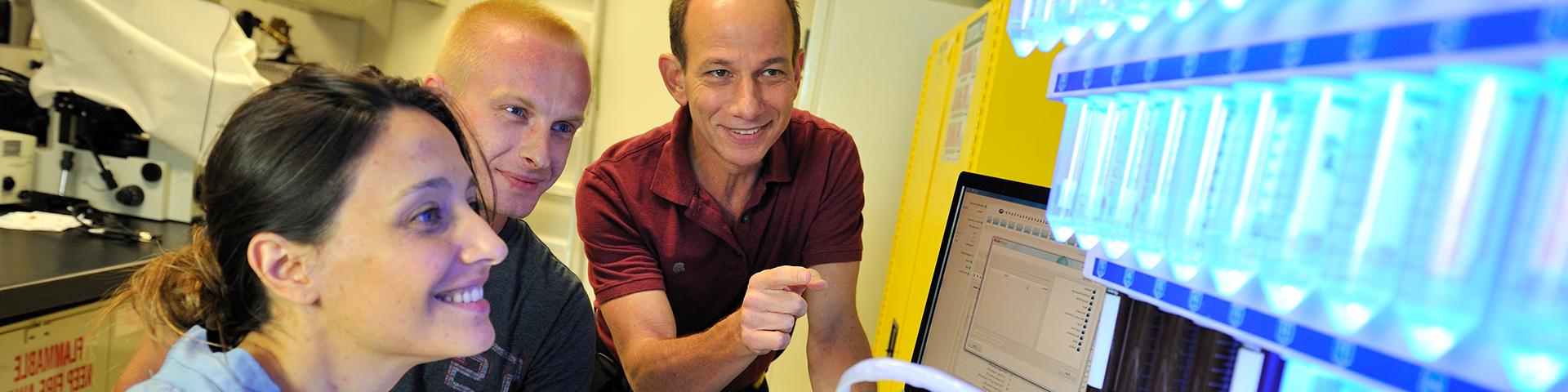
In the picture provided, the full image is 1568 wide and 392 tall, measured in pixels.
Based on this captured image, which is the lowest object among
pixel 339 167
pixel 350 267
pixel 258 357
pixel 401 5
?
pixel 258 357

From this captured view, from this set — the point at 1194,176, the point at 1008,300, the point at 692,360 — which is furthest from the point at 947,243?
the point at 1194,176

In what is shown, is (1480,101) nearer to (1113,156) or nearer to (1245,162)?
(1245,162)

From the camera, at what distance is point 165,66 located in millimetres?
2555

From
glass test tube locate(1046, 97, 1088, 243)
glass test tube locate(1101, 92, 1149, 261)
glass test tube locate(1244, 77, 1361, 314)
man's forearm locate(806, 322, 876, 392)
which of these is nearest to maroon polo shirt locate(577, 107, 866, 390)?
man's forearm locate(806, 322, 876, 392)

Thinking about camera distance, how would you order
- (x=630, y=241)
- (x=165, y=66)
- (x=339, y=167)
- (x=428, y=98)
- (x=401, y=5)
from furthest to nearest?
(x=401, y=5) → (x=165, y=66) → (x=630, y=241) → (x=428, y=98) → (x=339, y=167)

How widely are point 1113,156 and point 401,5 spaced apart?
378 cm

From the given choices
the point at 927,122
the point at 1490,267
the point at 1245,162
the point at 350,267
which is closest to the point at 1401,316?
the point at 1490,267

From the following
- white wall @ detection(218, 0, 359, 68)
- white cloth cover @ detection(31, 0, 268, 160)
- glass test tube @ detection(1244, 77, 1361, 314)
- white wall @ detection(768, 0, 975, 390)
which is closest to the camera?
glass test tube @ detection(1244, 77, 1361, 314)

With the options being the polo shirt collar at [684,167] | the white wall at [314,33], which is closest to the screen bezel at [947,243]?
the polo shirt collar at [684,167]

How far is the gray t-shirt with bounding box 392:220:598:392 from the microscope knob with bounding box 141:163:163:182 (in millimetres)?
1763

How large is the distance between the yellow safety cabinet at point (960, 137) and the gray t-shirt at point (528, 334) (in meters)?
0.86

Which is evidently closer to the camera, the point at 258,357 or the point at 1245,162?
the point at 1245,162

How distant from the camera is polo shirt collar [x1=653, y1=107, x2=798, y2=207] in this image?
1.73 metres

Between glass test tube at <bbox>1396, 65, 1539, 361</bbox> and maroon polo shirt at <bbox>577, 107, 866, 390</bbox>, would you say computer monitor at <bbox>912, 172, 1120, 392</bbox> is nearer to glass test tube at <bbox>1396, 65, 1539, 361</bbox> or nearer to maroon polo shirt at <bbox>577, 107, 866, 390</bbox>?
maroon polo shirt at <bbox>577, 107, 866, 390</bbox>
